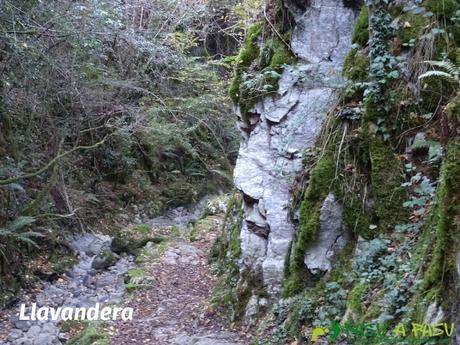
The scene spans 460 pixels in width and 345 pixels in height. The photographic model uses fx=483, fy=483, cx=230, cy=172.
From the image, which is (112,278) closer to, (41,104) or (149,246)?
(149,246)

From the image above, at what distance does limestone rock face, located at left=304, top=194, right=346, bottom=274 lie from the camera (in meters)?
4.40

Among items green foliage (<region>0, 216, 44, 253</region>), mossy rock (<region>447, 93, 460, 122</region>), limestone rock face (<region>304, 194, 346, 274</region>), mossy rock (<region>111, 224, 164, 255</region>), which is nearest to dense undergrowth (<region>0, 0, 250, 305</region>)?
green foliage (<region>0, 216, 44, 253</region>)

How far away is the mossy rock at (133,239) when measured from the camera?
9.30 metres

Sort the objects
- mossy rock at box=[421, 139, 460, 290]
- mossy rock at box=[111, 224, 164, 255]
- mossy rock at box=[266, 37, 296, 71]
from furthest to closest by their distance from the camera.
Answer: mossy rock at box=[111, 224, 164, 255] < mossy rock at box=[266, 37, 296, 71] < mossy rock at box=[421, 139, 460, 290]

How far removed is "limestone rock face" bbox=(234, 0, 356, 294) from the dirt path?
31.3 inches

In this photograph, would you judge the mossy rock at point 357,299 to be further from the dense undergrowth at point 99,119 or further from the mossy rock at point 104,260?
the mossy rock at point 104,260

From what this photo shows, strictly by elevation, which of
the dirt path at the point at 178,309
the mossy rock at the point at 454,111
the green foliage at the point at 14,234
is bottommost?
the dirt path at the point at 178,309

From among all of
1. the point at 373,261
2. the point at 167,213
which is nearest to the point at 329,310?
the point at 373,261

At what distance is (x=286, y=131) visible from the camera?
5.66m

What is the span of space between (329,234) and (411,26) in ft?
6.52

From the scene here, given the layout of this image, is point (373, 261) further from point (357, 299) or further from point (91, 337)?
point (91, 337)

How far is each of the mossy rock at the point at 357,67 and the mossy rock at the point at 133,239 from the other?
592cm

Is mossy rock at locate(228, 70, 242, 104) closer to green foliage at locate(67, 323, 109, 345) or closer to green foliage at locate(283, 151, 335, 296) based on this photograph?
green foliage at locate(283, 151, 335, 296)

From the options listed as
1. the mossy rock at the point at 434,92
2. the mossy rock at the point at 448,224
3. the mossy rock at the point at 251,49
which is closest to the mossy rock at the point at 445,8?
the mossy rock at the point at 434,92
